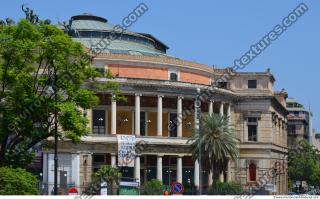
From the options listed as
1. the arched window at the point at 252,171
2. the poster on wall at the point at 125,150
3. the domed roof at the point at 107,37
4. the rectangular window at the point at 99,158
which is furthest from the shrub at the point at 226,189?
the domed roof at the point at 107,37

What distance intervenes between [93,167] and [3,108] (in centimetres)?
3601

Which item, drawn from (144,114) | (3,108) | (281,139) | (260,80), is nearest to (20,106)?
(3,108)

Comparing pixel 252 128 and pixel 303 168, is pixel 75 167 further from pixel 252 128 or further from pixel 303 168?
pixel 303 168

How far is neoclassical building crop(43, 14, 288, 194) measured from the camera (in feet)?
260

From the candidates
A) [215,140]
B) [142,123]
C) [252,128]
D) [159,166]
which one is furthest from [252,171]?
[215,140]

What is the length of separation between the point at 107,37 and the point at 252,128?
23754 mm

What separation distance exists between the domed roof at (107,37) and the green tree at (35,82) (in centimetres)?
3694

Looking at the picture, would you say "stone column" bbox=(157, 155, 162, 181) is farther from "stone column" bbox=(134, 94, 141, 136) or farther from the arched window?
the arched window

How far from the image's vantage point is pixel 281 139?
107875 millimetres

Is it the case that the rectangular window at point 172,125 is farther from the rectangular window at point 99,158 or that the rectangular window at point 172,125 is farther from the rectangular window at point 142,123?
the rectangular window at point 99,158

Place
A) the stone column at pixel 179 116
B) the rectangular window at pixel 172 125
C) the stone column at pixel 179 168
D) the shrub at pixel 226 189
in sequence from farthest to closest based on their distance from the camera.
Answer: the rectangular window at pixel 172 125, the stone column at pixel 179 168, the stone column at pixel 179 116, the shrub at pixel 226 189

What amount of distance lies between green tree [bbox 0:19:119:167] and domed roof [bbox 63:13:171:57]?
3694cm

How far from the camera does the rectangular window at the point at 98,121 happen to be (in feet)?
270

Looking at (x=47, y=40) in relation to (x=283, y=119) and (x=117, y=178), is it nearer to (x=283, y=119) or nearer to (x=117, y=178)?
(x=117, y=178)
